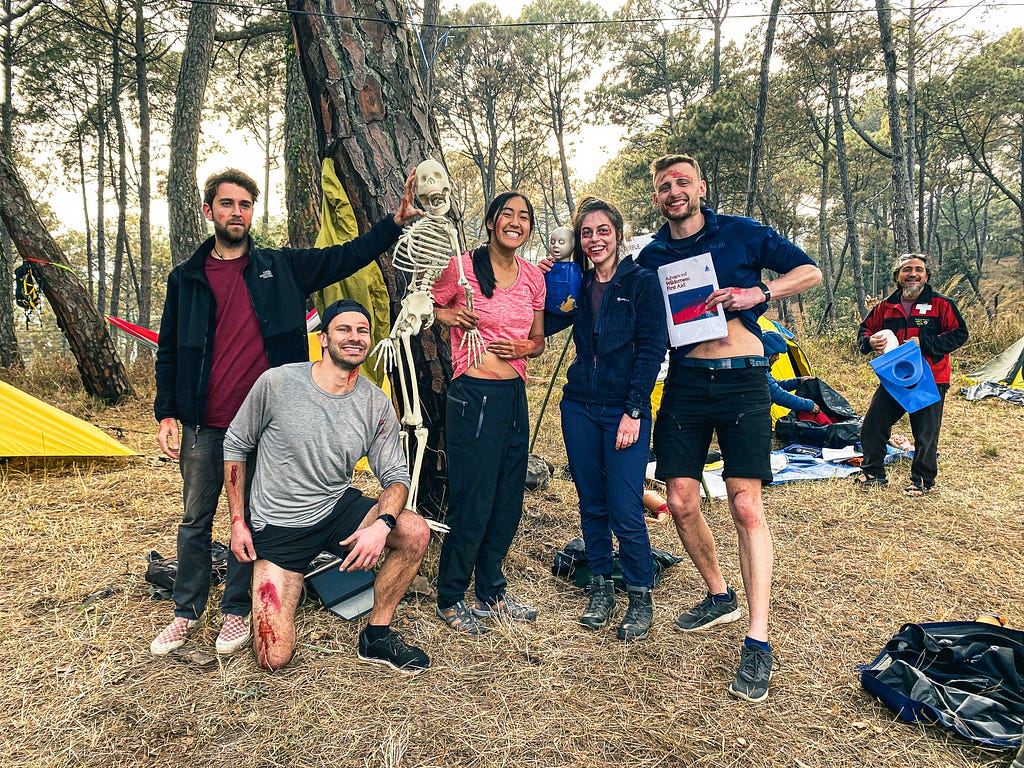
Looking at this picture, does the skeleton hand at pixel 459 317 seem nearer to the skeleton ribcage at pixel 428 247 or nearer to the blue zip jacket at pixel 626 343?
the skeleton ribcage at pixel 428 247

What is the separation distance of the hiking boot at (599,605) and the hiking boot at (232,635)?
4.99ft

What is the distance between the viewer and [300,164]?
6082mm

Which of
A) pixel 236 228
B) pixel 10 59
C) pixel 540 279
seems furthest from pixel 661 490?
pixel 10 59

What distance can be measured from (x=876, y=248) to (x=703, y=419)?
83.8 feet

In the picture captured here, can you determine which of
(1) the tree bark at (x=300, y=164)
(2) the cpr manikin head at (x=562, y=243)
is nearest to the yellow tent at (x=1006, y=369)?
(2) the cpr manikin head at (x=562, y=243)

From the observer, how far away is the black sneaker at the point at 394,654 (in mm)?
2383

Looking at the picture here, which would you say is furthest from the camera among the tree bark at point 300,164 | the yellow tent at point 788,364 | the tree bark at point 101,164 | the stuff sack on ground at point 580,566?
the tree bark at point 101,164

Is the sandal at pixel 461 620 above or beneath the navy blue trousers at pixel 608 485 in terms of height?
beneath

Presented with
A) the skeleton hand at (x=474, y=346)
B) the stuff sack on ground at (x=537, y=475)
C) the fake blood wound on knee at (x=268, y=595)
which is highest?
the skeleton hand at (x=474, y=346)

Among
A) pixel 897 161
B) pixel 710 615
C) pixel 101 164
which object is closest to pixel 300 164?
pixel 710 615

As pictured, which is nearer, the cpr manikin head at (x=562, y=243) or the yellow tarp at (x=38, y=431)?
the cpr manikin head at (x=562, y=243)

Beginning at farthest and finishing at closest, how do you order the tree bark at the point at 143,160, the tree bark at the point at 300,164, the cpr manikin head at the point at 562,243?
1. the tree bark at the point at 143,160
2. the tree bark at the point at 300,164
3. the cpr manikin head at the point at 562,243

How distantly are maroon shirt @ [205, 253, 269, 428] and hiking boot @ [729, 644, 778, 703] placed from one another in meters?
2.41

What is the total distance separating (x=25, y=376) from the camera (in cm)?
765
